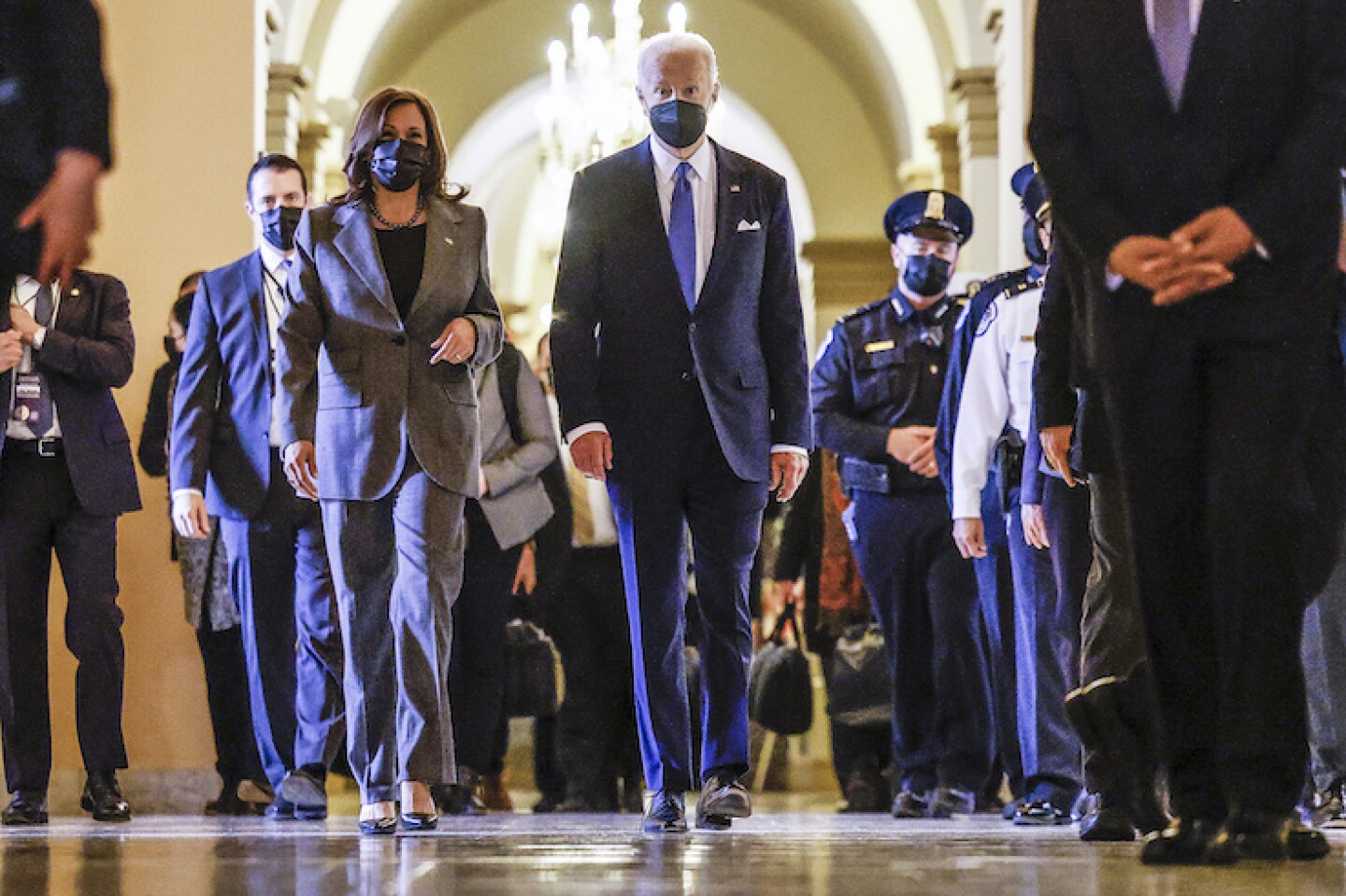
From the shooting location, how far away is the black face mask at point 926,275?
→ 26.3ft

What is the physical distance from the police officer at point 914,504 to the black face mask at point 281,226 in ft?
6.49

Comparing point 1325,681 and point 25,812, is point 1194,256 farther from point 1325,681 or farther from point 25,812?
point 25,812

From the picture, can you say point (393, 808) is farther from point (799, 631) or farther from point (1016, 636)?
point (799, 631)

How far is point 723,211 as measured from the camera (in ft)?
Answer: 19.0

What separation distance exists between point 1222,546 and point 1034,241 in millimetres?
3112

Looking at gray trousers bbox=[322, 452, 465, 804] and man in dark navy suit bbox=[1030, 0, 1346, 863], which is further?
gray trousers bbox=[322, 452, 465, 804]

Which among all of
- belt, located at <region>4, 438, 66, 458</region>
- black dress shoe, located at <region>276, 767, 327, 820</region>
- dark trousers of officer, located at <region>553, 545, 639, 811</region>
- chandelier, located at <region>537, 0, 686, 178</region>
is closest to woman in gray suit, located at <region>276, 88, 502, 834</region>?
black dress shoe, located at <region>276, 767, 327, 820</region>

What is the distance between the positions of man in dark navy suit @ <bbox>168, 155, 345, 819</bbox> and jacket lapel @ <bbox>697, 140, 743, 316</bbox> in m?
1.91

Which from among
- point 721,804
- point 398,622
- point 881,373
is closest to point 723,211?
point 398,622

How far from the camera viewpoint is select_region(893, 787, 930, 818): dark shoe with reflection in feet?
24.1

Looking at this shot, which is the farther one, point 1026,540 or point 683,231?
point 1026,540

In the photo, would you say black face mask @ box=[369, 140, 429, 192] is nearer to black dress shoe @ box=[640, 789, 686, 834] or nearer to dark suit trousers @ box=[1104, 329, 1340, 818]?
black dress shoe @ box=[640, 789, 686, 834]

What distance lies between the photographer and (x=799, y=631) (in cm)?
941

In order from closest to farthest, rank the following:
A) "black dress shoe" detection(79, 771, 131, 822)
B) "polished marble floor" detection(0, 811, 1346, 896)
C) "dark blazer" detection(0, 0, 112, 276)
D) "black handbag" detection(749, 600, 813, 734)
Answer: "dark blazer" detection(0, 0, 112, 276) < "polished marble floor" detection(0, 811, 1346, 896) < "black dress shoe" detection(79, 771, 131, 822) < "black handbag" detection(749, 600, 813, 734)
